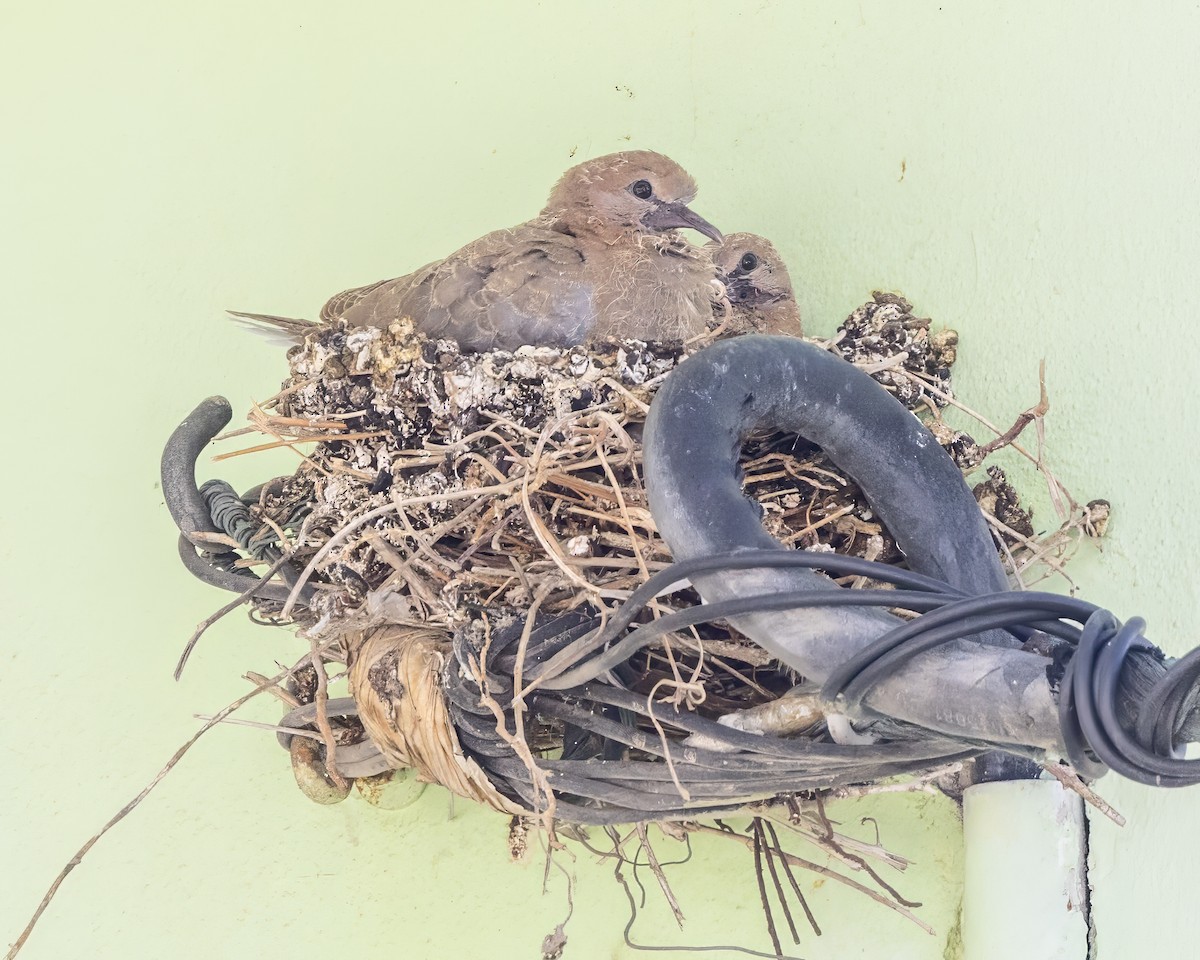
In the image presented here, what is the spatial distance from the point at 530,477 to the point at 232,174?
1397 millimetres

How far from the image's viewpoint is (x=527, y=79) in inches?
98.6

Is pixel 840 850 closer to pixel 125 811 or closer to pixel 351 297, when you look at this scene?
pixel 125 811

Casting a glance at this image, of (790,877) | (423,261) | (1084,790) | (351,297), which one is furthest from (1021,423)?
(423,261)

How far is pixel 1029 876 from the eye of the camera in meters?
1.58

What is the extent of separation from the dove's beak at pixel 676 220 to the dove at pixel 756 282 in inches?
1.7

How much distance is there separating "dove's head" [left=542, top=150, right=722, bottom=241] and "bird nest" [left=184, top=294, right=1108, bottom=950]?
0.50 metres

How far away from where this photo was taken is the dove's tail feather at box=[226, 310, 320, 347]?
221 cm

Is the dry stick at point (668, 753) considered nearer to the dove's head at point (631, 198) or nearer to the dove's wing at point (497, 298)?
the dove's wing at point (497, 298)

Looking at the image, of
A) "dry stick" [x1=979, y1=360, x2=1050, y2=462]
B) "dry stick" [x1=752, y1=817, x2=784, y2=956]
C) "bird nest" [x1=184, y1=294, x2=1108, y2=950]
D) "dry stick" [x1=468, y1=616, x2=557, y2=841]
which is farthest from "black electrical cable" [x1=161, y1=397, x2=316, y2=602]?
"dry stick" [x1=979, y1=360, x2=1050, y2=462]

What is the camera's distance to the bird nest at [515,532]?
1.56 m

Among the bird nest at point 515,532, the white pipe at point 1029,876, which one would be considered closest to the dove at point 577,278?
the bird nest at point 515,532

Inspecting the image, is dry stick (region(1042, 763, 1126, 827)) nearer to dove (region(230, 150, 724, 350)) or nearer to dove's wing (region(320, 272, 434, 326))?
dove (region(230, 150, 724, 350))

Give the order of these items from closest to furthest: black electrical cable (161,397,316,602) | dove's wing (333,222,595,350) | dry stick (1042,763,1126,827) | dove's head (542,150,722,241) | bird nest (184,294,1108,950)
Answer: dry stick (1042,763,1126,827), bird nest (184,294,1108,950), black electrical cable (161,397,316,602), dove's wing (333,222,595,350), dove's head (542,150,722,241)

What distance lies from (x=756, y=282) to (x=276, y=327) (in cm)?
94
